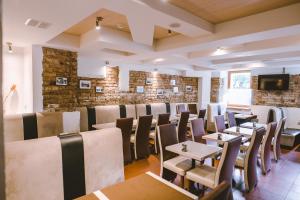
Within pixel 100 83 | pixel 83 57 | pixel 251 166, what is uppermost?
pixel 83 57

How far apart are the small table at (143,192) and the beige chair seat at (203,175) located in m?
0.95

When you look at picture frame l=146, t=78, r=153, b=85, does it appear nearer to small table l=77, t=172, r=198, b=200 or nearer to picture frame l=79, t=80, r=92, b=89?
picture frame l=79, t=80, r=92, b=89

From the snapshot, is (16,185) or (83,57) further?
(83,57)

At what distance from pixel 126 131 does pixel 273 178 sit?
2.74 metres

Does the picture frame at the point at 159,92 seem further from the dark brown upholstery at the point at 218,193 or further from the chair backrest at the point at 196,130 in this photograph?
the dark brown upholstery at the point at 218,193

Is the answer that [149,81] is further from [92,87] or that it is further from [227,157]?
→ [227,157]

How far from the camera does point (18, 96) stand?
4.26m

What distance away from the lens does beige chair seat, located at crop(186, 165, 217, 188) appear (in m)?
Answer: 2.32

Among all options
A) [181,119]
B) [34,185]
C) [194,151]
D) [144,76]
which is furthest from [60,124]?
[144,76]

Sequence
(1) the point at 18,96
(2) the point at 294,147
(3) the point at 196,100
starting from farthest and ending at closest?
(3) the point at 196,100
(2) the point at 294,147
(1) the point at 18,96

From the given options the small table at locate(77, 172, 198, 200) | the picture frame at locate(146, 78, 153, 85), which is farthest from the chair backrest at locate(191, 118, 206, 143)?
the picture frame at locate(146, 78, 153, 85)

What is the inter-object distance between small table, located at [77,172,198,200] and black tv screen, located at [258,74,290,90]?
6.81 meters

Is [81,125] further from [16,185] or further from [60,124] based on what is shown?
[16,185]

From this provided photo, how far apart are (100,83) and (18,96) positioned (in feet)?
6.42
